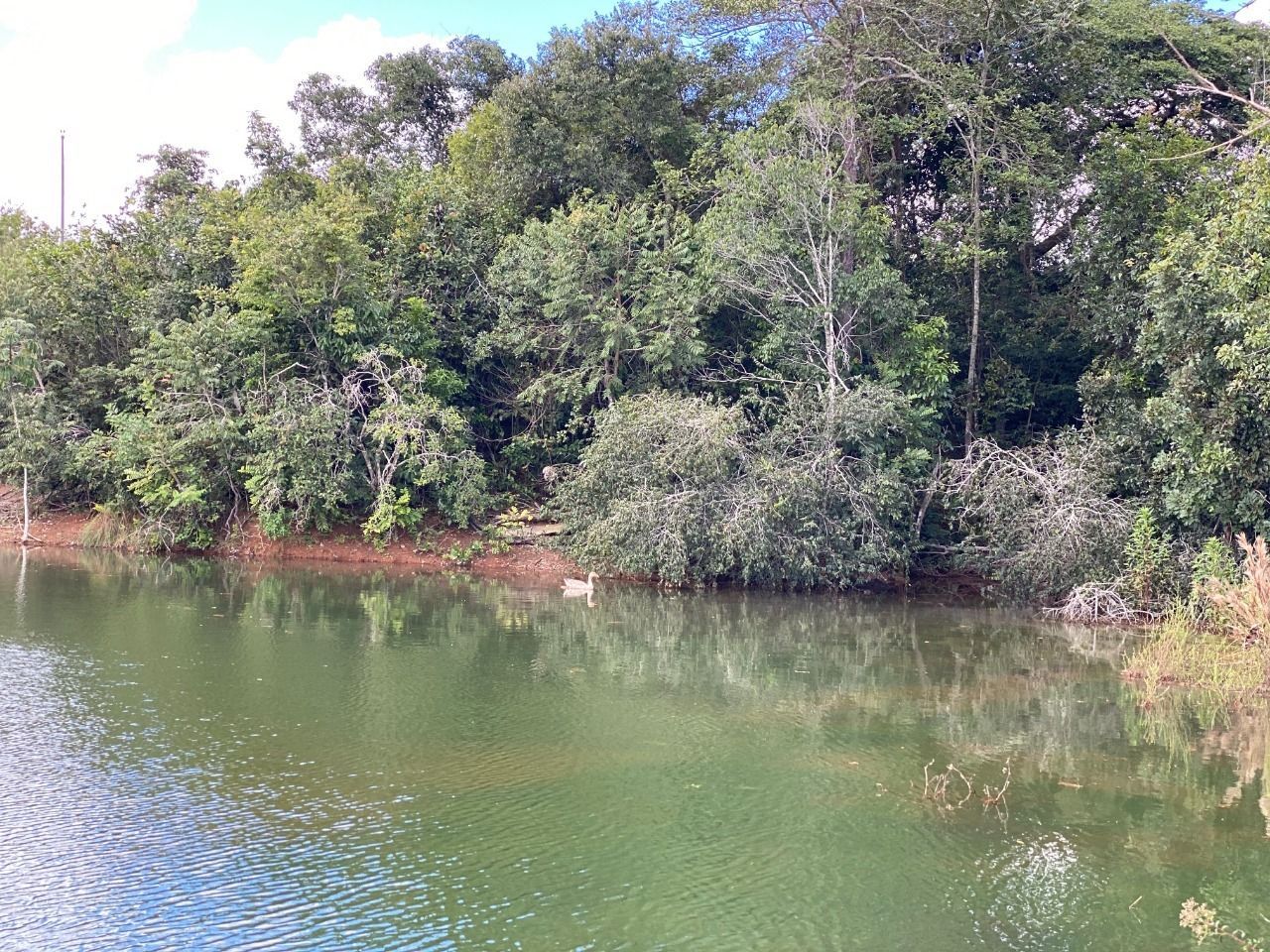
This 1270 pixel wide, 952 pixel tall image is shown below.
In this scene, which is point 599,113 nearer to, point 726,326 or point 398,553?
point 726,326

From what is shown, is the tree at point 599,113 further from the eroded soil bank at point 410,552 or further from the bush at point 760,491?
the eroded soil bank at point 410,552

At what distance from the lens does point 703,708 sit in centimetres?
1114

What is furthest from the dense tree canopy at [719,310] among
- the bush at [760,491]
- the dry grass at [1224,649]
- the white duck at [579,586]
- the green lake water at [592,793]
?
the green lake water at [592,793]

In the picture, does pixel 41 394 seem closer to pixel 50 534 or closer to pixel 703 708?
pixel 50 534

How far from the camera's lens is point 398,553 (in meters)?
22.1

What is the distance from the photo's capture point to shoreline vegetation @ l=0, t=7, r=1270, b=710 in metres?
17.9

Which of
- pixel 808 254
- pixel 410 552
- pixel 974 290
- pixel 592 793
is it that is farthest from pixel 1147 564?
pixel 410 552

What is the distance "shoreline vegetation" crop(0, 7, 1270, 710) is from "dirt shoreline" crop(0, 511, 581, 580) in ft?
0.34

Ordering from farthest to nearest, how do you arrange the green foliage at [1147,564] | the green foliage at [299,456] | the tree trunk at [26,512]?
1. the tree trunk at [26,512]
2. the green foliage at [299,456]
3. the green foliage at [1147,564]

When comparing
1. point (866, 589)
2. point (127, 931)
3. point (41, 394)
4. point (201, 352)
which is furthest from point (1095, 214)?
point (41, 394)

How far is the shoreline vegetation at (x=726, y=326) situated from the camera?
17.9 m

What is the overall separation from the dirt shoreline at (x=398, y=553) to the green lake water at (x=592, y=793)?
6.61 meters

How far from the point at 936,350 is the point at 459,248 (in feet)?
35.9

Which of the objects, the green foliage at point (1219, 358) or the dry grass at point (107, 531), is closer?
the green foliage at point (1219, 358)
